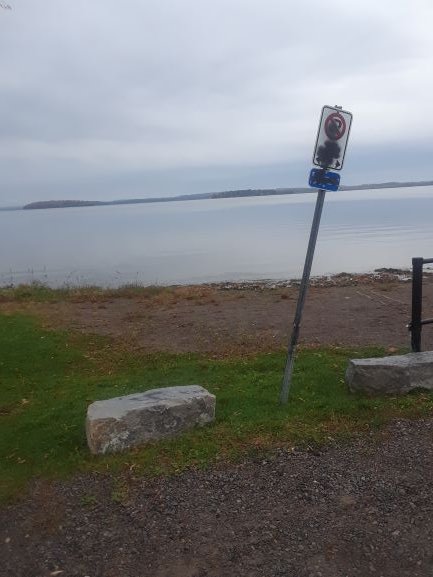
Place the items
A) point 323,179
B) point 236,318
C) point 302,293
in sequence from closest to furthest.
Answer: point 323,179 → point 302,293 → point 236,318

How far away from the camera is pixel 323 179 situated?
17.5 feet

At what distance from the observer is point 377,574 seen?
11.1ft

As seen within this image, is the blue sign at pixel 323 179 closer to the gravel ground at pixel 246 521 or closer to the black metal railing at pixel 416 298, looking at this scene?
the black metal railing at pixel 416 298

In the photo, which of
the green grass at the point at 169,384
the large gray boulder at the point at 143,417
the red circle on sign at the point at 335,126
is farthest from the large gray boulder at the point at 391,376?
the red circle on sign at the point at 335,126

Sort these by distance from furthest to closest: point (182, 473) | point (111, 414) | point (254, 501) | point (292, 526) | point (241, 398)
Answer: point (241, 398) → point (111, 414) → point (182, 473) → point (254, 501) → point (292, 526)

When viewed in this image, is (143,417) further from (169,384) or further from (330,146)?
(330,146)

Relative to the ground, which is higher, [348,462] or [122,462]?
[348,462]

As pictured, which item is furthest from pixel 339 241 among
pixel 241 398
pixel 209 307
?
pixel 241 398

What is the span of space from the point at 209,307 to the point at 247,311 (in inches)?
46.4

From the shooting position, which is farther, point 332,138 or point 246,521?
point 332,138

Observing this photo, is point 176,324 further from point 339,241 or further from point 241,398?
point 339,241

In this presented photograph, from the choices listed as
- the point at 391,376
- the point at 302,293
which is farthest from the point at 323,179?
the point at 391,376

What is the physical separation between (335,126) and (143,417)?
10.4ft

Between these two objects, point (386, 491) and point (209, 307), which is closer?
point (386, 491)
